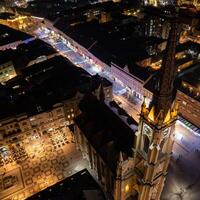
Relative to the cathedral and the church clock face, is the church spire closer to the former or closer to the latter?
the cathedral

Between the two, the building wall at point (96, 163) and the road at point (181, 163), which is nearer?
the building wall at point (96, 163)

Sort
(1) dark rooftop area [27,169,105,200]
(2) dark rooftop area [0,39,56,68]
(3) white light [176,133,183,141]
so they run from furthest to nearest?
(2) dark rooftop area [0,39,56,68], (3) white light [176,133,183,141], (1) dark rooftop area [27,169,105,200]

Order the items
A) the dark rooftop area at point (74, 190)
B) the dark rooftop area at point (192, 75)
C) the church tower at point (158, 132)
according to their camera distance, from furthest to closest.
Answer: the dark rooftop area at point (192, 75) → the dark rooftop area at point (74, 190) → the church tower at point (158, 132)

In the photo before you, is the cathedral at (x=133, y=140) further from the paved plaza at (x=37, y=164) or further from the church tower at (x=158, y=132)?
the paved plaza at (x=37, y=164)

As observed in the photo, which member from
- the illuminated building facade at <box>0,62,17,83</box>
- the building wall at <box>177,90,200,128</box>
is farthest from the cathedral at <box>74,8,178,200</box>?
the illuminated building facade at <box>0,62,17,83</box>

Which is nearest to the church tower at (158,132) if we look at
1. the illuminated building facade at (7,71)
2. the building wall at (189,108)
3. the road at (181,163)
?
the road at (181,163)

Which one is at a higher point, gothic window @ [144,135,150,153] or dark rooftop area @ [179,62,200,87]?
gothic window @ [144,135,150,153]

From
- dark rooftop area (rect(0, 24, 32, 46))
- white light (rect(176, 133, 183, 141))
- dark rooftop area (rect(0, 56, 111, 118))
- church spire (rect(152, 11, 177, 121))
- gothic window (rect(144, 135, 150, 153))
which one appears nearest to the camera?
church spire (rect(152, 11, 177, 121))
